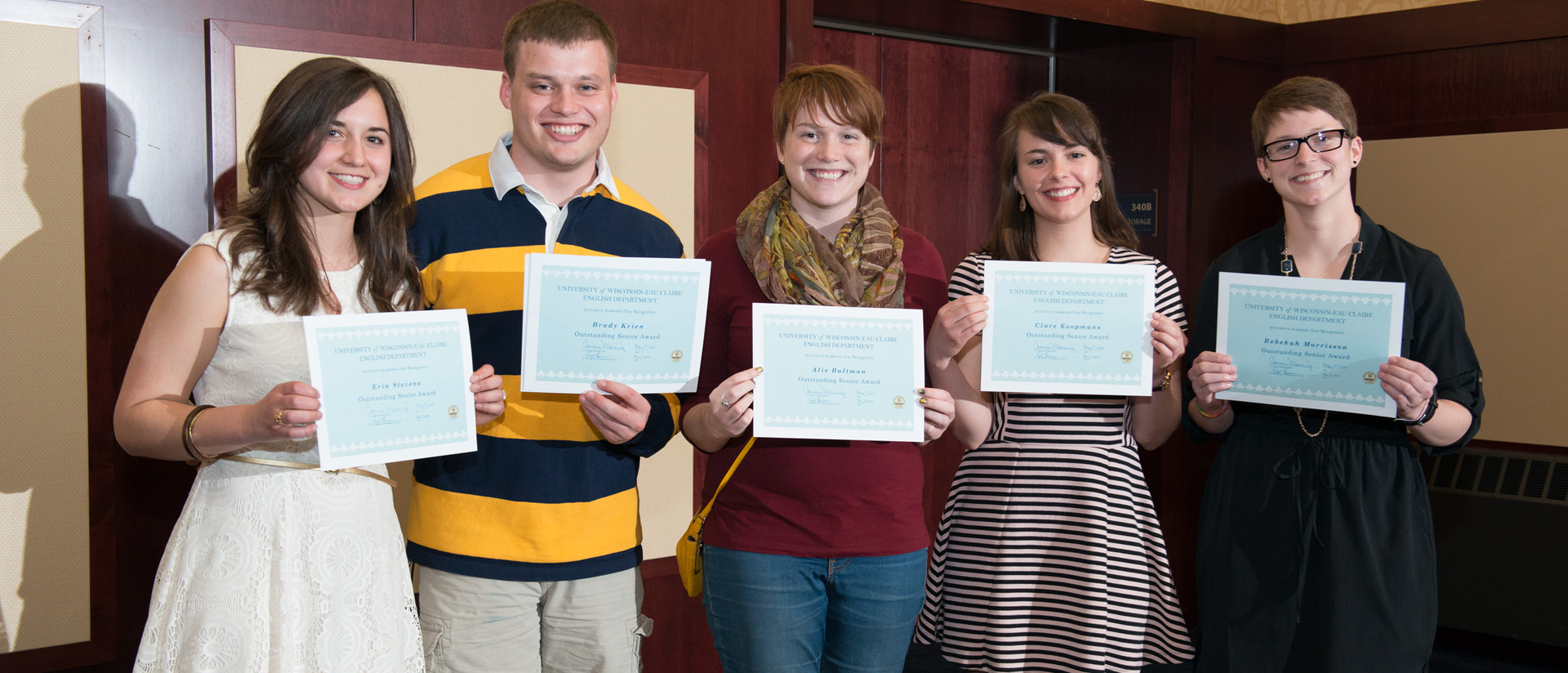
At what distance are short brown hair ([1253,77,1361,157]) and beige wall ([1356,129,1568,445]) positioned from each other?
7.61 ft

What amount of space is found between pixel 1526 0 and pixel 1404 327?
2.57 metres

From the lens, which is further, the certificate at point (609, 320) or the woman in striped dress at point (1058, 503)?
the woman in striped dress at point (1058, 503)

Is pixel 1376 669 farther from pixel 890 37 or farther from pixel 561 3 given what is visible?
pixel 890 37

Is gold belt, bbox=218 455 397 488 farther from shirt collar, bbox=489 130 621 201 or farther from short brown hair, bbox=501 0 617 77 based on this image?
short brown hair, bbox=501 0 617 77

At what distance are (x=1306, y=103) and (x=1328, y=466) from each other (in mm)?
769

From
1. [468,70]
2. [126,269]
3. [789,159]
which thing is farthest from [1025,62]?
[126,269]

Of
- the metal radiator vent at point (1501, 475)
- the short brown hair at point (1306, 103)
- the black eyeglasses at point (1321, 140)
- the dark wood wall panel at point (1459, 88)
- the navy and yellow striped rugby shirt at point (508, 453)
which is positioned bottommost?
the metal radiator vent at point (1501, 475)

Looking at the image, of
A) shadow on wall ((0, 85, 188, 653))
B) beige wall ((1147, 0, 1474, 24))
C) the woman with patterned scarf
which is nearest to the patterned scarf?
the woman with patterned scarf

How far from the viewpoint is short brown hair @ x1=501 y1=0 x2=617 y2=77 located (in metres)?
1.96

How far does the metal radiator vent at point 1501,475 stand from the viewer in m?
3.86
